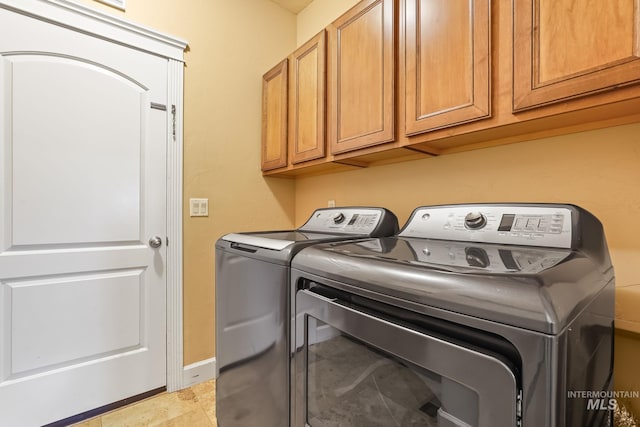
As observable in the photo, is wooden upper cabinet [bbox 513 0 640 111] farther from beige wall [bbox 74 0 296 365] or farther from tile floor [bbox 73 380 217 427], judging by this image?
tile floor [bbox 73 380 217 427]

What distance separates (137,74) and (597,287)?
87.8 inches

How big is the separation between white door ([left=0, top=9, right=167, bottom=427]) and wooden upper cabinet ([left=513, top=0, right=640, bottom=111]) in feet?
6.02

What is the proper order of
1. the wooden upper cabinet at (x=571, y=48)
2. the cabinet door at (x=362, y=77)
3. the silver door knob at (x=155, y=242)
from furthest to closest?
the silver door knob at (x=155, y=242)
the cabinet door at (x=362, y=77)
the wooden upper cabinet at (x=571, y=48)

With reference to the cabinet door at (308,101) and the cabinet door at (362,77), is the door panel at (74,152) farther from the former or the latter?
the cabinet door at (362,77)

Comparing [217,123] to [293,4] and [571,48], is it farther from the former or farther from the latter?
[571,48]

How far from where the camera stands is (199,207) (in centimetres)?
196

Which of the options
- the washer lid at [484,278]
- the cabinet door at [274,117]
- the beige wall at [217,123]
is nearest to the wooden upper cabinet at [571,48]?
the washer lid at [484,278]

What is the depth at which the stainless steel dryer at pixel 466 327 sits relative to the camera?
1.56 feet

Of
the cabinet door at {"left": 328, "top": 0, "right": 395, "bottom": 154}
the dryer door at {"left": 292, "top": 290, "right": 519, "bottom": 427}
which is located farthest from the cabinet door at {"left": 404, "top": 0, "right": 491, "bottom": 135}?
the dryer door at {"left": 292, "top": 290, "right": 519, "bottom": 427}

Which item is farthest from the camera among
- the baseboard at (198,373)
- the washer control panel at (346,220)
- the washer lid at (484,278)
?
the baseboard at (198,373)

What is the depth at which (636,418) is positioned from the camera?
0.93m

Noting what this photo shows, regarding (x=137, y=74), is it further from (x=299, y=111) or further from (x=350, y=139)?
(x=350, y=139)

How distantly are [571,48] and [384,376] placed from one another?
1.01m

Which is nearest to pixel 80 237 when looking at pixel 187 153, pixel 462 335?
pixel 187 153
